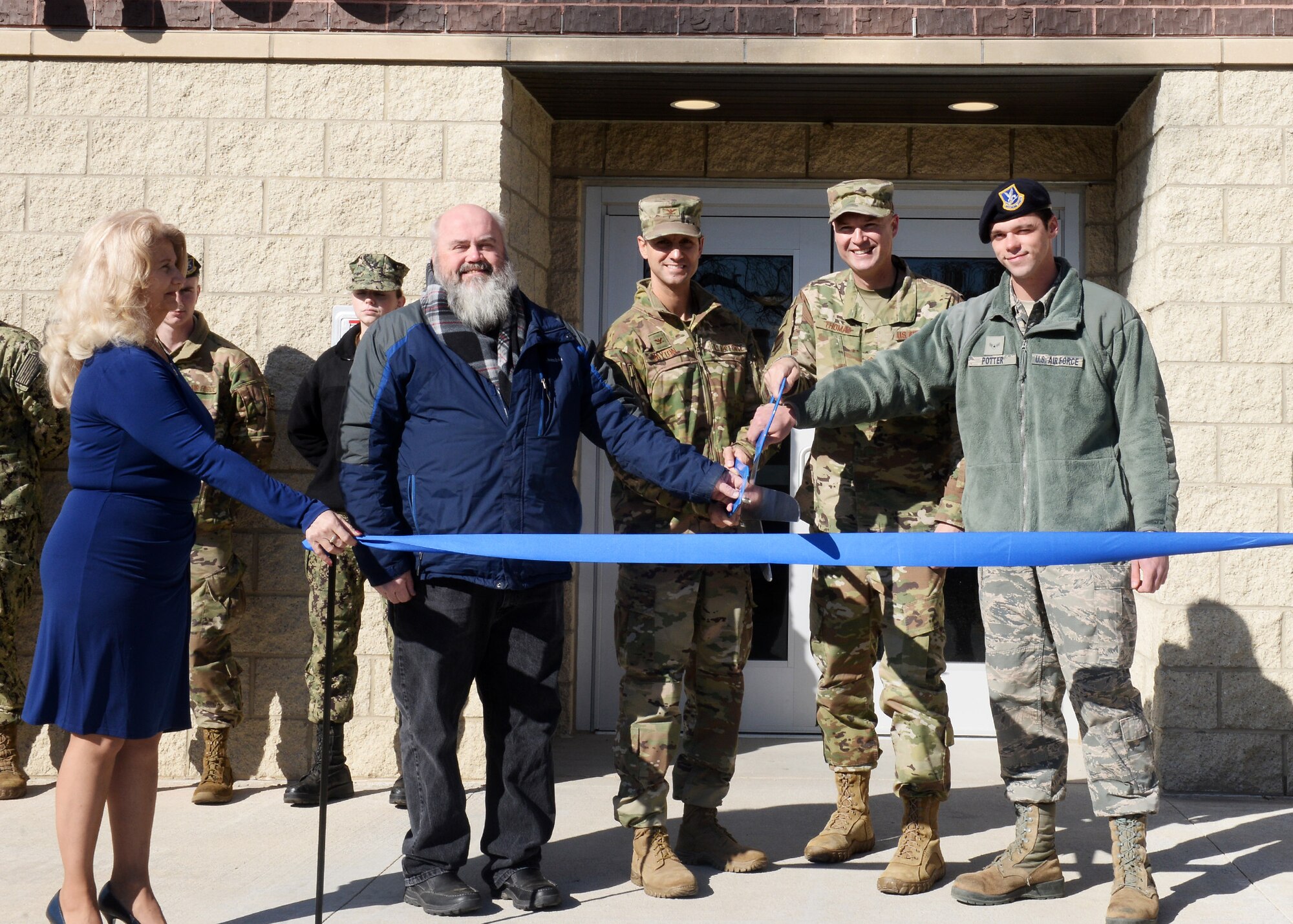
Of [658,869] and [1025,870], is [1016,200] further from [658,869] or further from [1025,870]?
[658,869]

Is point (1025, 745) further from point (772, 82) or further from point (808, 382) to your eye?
point (772, 82)

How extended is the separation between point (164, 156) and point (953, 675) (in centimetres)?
464

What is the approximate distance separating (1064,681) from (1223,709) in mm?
1971

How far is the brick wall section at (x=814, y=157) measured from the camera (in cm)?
647

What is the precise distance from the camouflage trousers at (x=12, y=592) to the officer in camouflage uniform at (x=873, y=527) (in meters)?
3.40

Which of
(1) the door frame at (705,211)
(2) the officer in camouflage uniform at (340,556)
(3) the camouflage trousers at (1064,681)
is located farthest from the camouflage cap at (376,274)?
(3) the camouflage trousers at (1064,681)

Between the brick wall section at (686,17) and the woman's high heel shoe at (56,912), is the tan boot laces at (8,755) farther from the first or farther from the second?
the brick wall section at (686,17)

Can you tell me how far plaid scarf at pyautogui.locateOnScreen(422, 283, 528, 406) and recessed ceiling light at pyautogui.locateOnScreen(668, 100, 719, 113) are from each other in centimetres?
258

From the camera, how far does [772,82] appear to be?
593 cm

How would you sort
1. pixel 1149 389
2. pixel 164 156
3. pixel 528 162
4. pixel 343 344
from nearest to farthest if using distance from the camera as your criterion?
pixel 1149 389
pixel 343 344
pixel 164 156
pixel 528 162

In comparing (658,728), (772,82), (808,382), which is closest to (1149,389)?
(808,382)

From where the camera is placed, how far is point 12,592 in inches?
218

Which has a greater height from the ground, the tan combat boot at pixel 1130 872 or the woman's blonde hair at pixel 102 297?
the woman's blonde hair at pixel 102 297

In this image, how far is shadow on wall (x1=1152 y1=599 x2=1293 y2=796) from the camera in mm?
5547
